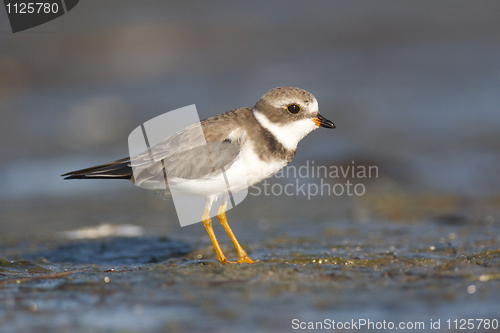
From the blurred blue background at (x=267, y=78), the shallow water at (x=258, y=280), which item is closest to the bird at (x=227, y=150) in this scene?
the shallow water at (x=258, y=280)

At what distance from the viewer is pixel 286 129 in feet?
18.6

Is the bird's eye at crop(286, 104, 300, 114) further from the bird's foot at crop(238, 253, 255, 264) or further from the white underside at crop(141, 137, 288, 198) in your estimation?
the bird's foot at crop(238, 253, 255, 264)

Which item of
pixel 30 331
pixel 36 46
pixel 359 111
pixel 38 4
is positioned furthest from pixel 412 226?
pixel 36 46

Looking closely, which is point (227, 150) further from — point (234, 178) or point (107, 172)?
point (107, 172)

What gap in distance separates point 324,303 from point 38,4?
14562 mm

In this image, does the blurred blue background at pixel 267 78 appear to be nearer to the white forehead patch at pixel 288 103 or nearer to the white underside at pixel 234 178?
the white forehead patch at pixel 288 103

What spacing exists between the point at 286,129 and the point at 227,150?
27.9 inches

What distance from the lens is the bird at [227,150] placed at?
17.9ft

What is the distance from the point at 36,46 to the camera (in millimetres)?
17844

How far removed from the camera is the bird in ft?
17.9

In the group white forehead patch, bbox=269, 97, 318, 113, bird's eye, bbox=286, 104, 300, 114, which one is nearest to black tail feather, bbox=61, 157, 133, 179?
white forehead patch, bbox=269, 97, 318, 113

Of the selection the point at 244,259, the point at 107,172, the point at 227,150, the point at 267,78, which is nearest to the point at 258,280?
the point at 244,259

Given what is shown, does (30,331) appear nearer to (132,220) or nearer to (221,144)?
(221,144)

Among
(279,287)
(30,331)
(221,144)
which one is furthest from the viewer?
(221,144)
